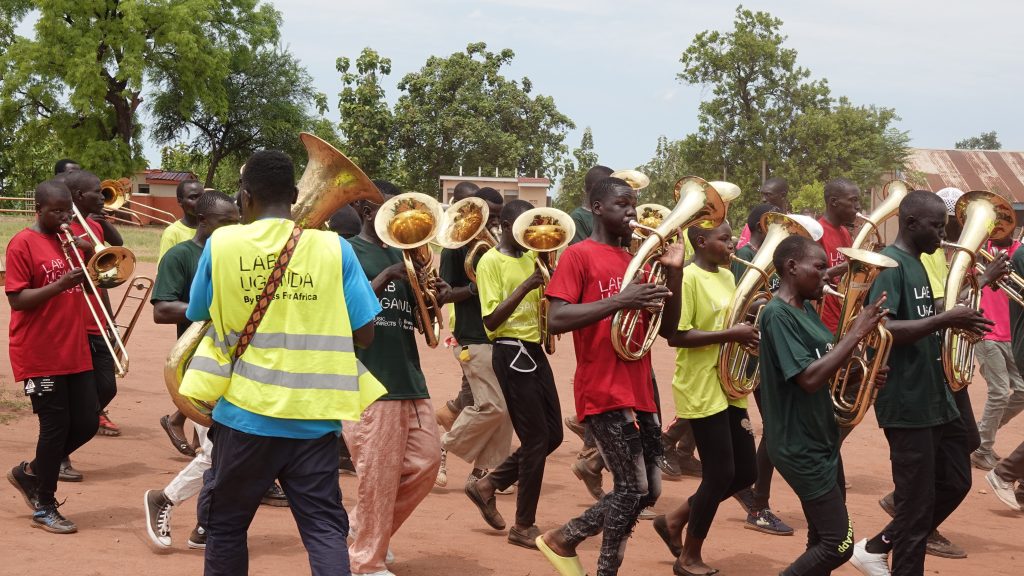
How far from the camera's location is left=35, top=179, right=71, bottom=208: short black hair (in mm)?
6910

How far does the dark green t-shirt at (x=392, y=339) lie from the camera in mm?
5793

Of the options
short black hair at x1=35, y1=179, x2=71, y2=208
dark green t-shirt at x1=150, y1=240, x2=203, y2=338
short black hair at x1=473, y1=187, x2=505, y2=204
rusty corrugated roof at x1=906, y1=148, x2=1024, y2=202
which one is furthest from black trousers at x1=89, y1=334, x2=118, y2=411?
rusty corrugated roof at x1=906, y1=148, x2=1024, y2=202

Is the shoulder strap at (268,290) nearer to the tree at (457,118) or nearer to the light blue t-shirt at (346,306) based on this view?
the light blue t-shirt at (346,306)

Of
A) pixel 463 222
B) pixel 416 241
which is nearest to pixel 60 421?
pixel 416 241

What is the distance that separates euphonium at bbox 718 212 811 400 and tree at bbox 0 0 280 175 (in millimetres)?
44347

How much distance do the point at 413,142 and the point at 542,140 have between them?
6.83 metres

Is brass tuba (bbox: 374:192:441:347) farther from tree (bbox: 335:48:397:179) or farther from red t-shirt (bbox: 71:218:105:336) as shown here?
tree (bbox: 335:48:397:179)

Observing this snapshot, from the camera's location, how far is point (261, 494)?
4.29 metres

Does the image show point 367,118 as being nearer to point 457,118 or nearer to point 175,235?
point 457,118

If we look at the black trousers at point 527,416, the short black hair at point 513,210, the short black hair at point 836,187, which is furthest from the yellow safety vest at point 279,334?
the short black hair at point 836,187

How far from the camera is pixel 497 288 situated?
23.5 ft

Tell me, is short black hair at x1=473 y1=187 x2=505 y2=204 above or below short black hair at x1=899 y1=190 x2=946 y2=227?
below

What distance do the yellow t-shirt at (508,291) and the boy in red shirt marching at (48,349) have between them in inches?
99.1

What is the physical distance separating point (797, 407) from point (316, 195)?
7.91ft
